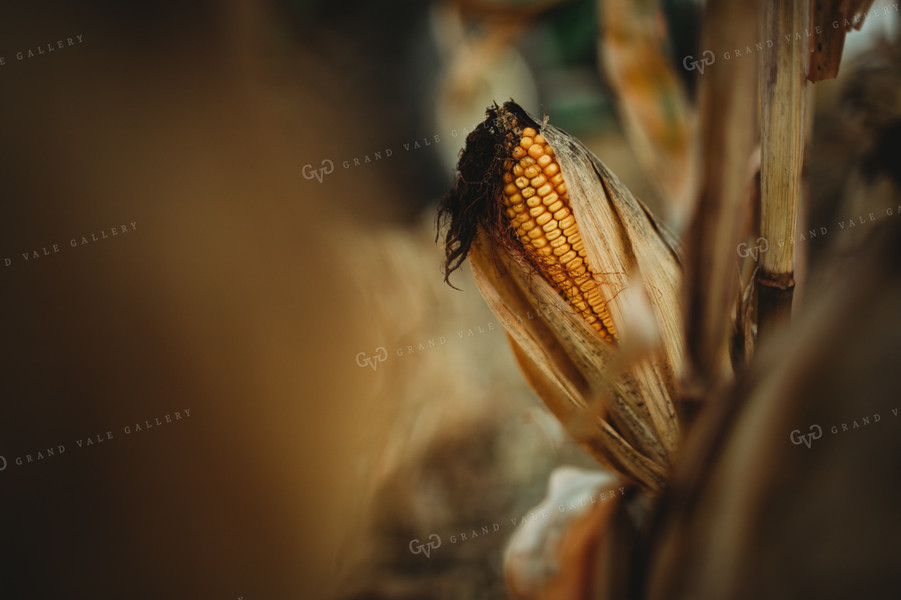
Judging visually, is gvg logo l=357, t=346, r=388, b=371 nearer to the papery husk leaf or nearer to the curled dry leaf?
the curled dry leaf

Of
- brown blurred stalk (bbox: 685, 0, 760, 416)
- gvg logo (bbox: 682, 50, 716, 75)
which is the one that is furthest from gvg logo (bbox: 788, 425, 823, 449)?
gvg logo (bbox: 682, 50, 716, 75)

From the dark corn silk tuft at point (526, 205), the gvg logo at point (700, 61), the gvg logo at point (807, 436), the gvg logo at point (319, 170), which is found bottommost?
the gvg logo at point (807, 436)

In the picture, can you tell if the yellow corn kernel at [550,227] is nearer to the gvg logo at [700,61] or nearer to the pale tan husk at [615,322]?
the pale tan husk at [615,322]

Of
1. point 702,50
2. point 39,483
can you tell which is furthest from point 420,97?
point 39,483

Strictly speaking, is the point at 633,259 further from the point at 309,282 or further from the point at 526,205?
the point at 309,282

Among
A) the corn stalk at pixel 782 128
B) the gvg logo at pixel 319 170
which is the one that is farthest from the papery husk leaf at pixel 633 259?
the gvg logo at pixel 319 170

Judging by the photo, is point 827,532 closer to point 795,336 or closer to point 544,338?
point 795,336
